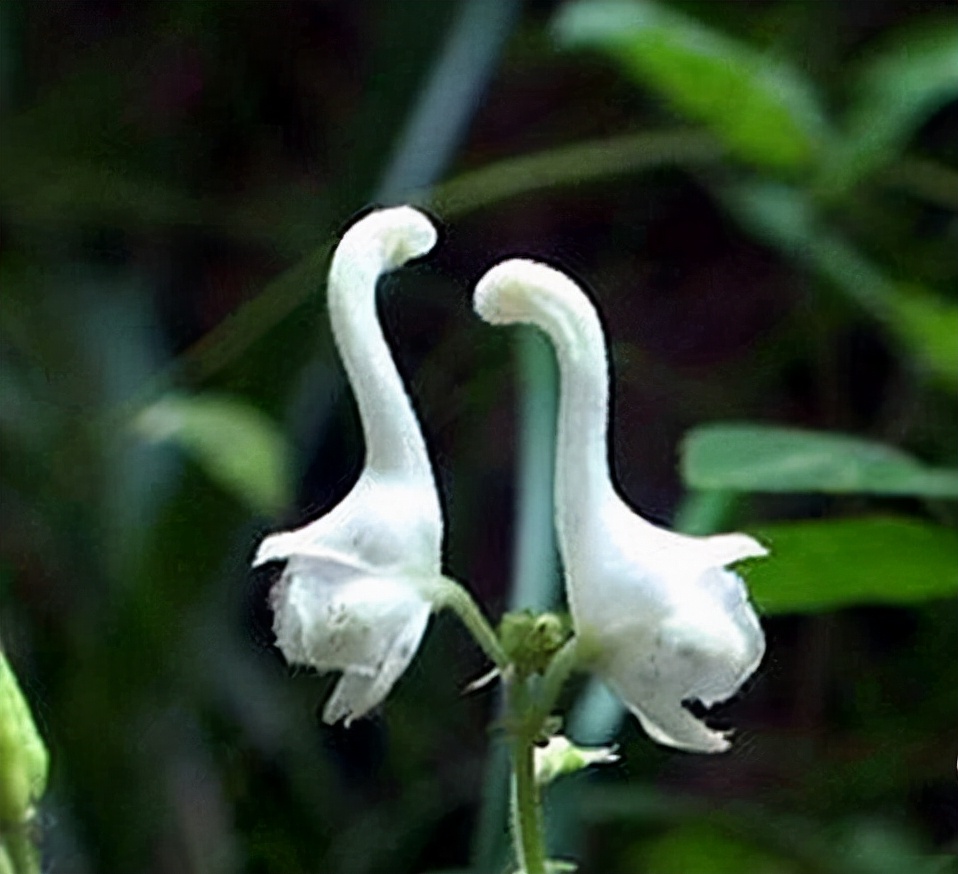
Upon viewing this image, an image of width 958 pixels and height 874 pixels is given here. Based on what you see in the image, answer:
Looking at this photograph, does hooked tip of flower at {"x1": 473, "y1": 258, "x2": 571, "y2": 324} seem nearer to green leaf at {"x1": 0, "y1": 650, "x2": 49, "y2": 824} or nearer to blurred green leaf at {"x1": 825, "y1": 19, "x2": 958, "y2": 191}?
green leaf at {"x1": 0, "y1": 650, "x2": 49, "y2": 824}

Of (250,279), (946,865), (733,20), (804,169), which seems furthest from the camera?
(250,279)

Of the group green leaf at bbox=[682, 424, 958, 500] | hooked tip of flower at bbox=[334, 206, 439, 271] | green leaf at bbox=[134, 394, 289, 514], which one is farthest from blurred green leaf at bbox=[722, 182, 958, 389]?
hooked tip of flower at bbox=[334, 206, 439, 271]

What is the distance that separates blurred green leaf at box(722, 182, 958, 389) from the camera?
0.74 m

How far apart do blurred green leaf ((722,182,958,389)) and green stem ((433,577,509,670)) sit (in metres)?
0.40

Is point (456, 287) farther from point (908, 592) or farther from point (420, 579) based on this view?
point (420, 579)

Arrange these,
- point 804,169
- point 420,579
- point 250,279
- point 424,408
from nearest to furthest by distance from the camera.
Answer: point 420,579, point 804,169, point 424,408, point 250,279

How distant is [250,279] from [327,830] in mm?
472

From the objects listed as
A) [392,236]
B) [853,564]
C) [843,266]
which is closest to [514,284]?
[392,236]

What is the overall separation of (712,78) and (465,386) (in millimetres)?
249

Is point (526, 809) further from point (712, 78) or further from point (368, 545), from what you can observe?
point (712, 78)

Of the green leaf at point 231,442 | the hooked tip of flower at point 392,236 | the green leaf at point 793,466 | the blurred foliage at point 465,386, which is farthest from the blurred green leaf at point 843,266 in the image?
the hooked tip of flower at point 392,236

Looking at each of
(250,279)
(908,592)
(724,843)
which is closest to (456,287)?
(250,279)

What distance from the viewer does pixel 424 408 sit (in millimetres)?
1050

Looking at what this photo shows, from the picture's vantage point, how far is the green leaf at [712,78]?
31.8 inches
